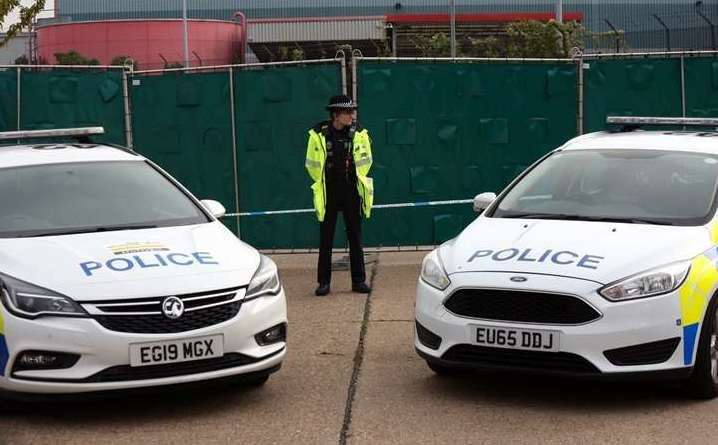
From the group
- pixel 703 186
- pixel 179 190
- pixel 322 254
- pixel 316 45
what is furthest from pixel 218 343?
pixel 316 45

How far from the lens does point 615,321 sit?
19.1 ft

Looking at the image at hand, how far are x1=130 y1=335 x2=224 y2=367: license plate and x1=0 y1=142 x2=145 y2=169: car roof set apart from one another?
6.88ft

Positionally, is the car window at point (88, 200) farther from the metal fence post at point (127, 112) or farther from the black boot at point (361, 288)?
the metal fence post at point (127, 112)

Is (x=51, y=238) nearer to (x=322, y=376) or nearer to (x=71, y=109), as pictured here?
(x=322, y=376)

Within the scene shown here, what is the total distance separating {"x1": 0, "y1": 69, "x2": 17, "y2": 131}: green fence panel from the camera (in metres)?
12.4

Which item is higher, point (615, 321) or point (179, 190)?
point (179, 190)

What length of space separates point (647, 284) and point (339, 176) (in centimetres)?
425

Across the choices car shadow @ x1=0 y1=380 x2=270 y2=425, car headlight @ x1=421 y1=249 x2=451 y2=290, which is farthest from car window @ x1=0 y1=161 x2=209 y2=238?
car headlight @ x1=421 y1=249 x2=451 y2=290

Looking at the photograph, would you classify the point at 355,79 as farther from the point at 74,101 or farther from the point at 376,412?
the point at 376,412

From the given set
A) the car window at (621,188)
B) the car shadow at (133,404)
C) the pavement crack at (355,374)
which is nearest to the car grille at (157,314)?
the car shadow at (133,404)

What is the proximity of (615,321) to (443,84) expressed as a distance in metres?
6.55

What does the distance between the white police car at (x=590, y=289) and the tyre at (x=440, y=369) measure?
1 centimetres

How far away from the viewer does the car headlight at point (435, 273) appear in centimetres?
636

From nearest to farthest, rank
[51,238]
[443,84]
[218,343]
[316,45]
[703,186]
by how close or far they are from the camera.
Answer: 1. [218,343]
2. [51,238]
3. [703,186]
4. [443,84]
5. [316,45]
